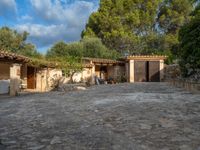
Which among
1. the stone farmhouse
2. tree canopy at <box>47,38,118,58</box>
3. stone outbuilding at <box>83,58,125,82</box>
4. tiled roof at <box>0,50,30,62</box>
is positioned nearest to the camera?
tiled roof at <box>0,50,30,62</box>

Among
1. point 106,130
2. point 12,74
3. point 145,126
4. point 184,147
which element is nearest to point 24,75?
point 12,74

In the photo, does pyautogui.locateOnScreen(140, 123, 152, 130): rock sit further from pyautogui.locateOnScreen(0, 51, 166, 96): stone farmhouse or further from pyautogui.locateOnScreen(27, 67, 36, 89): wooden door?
pyautogui.locateOnScreen(27, 67, 36, 89): wooden door

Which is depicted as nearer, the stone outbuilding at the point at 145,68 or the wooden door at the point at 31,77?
the wooden door at the point at 31,77

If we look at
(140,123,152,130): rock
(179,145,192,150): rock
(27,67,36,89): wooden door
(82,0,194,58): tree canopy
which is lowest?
(179,145,192,150): rock

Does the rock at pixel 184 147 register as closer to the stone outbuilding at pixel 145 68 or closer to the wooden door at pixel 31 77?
the wooden door at pixel 31 77

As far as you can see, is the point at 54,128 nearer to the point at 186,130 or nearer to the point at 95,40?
the point at 186,130

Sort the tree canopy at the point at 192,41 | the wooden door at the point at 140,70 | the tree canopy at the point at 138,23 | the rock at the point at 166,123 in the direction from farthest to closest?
the tree canopy at the point at 138,23
the wooden door at the point at 140,70
the tree canopy at the point at 192,41
the rock at the point at 166,123

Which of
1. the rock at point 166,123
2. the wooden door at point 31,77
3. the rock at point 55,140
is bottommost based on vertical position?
the rock at point 55,140

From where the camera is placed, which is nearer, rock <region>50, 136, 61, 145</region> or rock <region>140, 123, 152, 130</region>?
rock <region>50, 136, 61, 145</region>

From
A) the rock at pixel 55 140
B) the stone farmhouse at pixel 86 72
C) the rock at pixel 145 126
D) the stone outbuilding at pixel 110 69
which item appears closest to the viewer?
the rock at pixel 55 140

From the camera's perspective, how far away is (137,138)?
4.77m

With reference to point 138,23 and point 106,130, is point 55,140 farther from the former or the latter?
point 138,23

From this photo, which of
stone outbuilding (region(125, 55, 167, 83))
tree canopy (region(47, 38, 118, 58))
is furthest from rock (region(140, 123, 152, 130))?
tree canopy (region(47, 38, 118, 58))

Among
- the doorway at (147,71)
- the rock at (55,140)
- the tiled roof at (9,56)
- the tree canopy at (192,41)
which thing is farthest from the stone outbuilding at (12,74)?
the doorway at (147,71)
